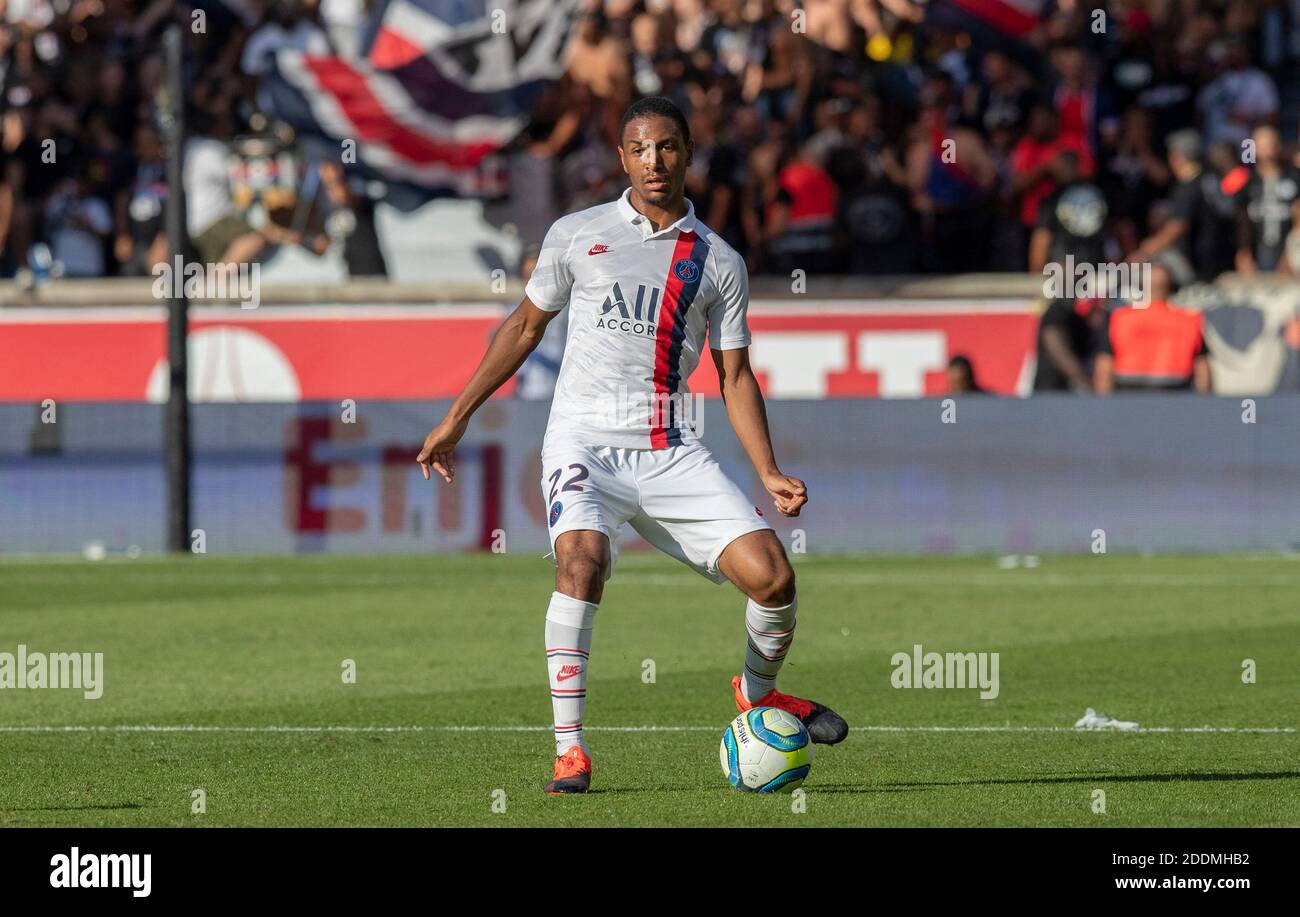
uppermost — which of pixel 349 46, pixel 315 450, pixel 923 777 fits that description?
pixel 349 46

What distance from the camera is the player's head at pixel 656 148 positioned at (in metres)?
8.30

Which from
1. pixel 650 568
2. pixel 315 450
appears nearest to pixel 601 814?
pixel 650 568

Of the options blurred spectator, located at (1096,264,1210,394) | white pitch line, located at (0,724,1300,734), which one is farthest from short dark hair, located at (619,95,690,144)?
blurred spectator, located at (1096,264,1210,394)

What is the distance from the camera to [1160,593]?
1670cm

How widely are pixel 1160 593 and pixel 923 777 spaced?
8.33m

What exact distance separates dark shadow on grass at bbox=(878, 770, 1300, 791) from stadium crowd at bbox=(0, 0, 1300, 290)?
13.2m

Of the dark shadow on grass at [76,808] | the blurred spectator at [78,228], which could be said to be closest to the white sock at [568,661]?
the dark shadow on grass at [76,808]

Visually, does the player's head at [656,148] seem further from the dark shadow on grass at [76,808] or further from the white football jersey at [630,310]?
the dark shadow on grass at [76,808]

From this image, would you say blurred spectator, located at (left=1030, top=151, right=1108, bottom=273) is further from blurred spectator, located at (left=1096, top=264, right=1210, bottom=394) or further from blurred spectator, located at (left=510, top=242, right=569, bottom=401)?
blurred spectator, located at (left=510, top=242, right=569, bottom=401)

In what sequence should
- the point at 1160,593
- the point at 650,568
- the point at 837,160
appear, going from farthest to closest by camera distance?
the point at 837,160
the point at 650,568
the point at 1160,593

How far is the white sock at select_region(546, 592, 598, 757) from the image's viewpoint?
8.31 metres

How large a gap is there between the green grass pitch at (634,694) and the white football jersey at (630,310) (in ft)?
4.18

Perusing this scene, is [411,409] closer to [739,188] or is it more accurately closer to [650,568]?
[650,568]

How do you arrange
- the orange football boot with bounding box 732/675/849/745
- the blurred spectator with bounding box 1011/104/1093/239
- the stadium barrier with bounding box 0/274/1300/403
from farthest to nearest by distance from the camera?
1. the blurred spectator with bounding box 1011/104/1093/239
2. the stadium barrier with bounding box 0/274/1300/403
3. the orange football boot with bounding box 732/675/849/745
